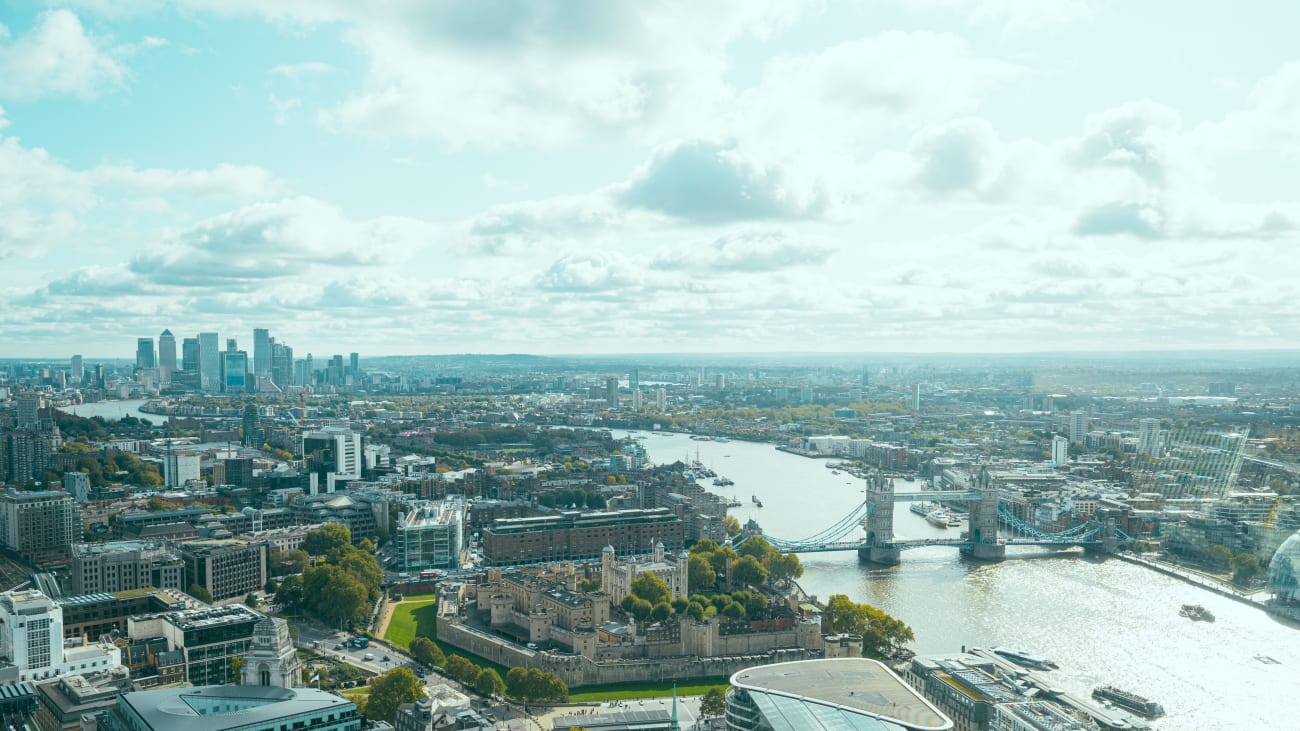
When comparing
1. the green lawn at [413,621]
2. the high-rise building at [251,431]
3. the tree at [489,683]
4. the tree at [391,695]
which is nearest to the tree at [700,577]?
the green lawn at [413,621]

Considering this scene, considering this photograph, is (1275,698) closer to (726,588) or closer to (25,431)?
(726,588)

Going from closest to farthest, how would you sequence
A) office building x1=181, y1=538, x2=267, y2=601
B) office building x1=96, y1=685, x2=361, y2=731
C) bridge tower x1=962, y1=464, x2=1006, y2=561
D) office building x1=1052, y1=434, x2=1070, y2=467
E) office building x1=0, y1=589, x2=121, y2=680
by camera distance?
office building x1=96, y1=685, x2=361, y2=731
office building x1=0, y1=589, x2=121, y2=680
office building x1=181, y1=538, x2=267, y2=601
bridge tower x1=962, y1=464, x2=1006, y2=561
office building x1=1052, y1=434, x2=1070, y2=467

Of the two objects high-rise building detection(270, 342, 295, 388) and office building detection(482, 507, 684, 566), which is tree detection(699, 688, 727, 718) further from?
high-rise building detection(270, 342, 295, 388)

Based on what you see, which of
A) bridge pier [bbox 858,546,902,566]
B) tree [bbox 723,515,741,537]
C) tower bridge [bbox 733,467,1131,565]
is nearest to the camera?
bridge pier [bbox 858,546,902,566]

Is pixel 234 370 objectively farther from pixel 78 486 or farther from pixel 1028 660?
pixel 1028 660

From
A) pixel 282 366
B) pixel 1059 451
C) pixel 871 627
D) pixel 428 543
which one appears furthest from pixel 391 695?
pixel 282 366

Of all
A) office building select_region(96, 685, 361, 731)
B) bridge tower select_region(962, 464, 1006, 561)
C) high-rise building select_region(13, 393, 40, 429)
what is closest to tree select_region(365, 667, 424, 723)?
office building select_region(96, 685, 361, 731)
